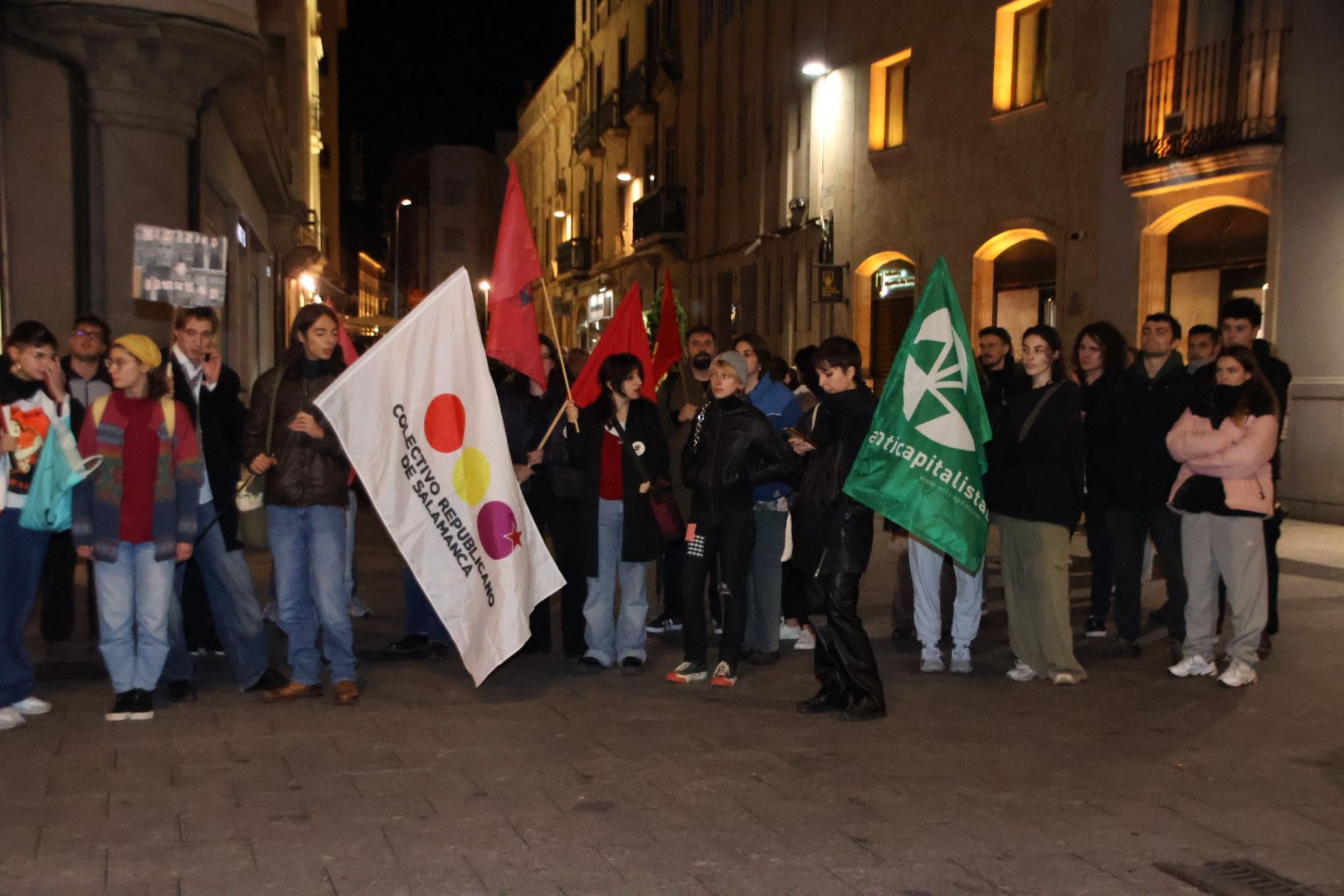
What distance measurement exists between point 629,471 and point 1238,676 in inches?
136

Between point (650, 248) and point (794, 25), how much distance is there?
10792mm

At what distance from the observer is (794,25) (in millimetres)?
27297

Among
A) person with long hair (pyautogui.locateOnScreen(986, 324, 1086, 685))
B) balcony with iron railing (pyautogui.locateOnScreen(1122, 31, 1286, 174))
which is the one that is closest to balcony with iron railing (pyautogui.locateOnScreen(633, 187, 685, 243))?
balcony with iron railing (pyautogui.locateOnScreen(1122, 31, 1286, 174))

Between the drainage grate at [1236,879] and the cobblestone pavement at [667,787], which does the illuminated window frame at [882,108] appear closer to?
the cobblestone pavement at [667,787]

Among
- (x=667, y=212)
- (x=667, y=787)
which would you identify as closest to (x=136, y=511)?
(x=667, y=787)

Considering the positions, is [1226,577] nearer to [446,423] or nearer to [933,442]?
[933,442]

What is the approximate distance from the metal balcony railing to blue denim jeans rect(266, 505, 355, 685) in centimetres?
4093

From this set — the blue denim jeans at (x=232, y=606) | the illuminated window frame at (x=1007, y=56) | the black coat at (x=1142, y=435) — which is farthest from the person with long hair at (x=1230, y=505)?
the illuminated window frame at (x=1007, y=56)

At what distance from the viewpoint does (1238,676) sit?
7.47 meters

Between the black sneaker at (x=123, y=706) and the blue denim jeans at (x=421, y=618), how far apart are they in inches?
77.5

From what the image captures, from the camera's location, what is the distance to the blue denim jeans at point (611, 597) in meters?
7.83

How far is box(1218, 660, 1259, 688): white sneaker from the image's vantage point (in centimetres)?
746

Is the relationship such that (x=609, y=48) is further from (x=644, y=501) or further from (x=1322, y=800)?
(x=1322, y=800)

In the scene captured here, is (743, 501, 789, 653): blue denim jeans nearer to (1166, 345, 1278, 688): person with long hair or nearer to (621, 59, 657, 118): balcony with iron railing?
(1166, 345, 1278, 688): person with long hair
